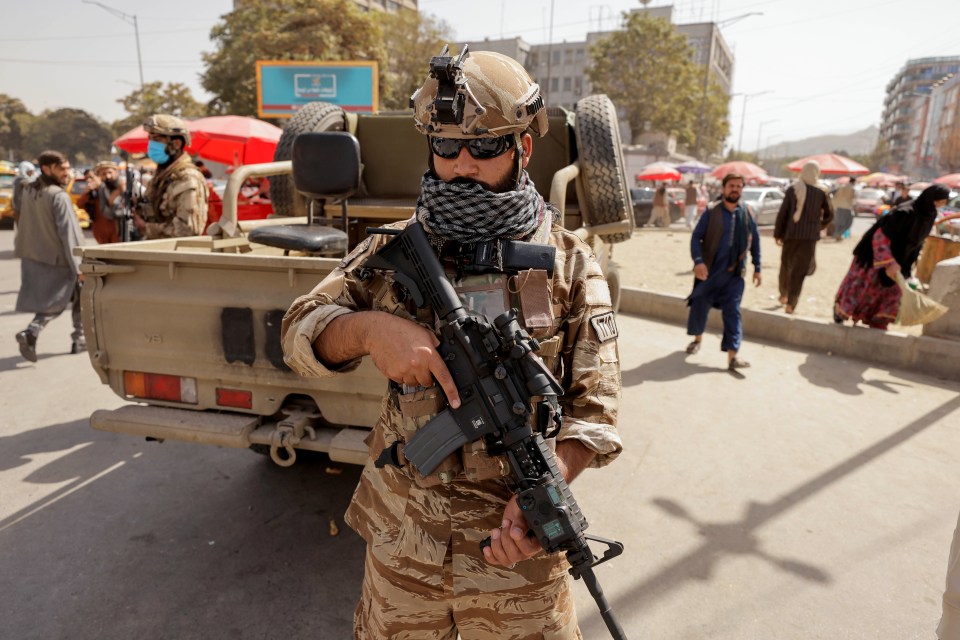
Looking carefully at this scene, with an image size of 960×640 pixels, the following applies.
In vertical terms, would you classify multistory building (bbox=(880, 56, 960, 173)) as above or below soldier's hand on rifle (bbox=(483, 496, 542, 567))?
above

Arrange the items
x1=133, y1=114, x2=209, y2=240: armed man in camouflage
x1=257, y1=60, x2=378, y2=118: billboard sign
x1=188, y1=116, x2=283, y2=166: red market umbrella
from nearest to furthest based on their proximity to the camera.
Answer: x1=133, y1=114, x2=209, y2=240: armed man in camouflage → x1=188, y1=116, x2=283, y2=166: red market umbrella → x1=257, y1=60, x2=378, y2=118: billboard sign

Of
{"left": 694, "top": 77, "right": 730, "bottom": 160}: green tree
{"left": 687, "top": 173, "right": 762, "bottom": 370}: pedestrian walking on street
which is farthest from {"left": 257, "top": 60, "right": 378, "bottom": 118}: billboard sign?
{"left": 694, "top": 77, "right": 730, "bottom": 160}: green tree

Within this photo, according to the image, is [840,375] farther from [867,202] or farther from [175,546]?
[867,202]

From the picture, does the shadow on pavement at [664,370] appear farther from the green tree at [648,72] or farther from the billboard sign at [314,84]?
the green tree at [648,72]

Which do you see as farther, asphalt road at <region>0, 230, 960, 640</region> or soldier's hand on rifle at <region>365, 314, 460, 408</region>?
asphalt road at <region>0, 230, 960, 640</region>

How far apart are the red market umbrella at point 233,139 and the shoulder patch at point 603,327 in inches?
350

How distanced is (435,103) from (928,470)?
4.02 meters

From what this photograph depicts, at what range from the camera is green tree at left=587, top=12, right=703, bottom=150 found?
42594mm

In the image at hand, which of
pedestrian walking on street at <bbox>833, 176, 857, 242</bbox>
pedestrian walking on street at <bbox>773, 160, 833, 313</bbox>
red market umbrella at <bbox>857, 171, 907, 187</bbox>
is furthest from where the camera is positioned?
red market umbrella at <bbox>857, 171, 907, 187</bbox>

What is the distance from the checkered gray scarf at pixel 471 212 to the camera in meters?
1.31

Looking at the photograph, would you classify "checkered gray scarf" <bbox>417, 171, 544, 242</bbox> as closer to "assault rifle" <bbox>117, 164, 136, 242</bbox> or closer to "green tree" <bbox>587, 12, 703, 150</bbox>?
"assault rifle" <bbox>117, 164, 136, 242</bbox>

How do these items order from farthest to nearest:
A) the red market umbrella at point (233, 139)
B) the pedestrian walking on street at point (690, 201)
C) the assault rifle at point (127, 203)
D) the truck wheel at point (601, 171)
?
1. the pedestrian walking on street at point (690, 201)
2. the red market umbrella at point (233, 139)
3. the assault rifle at point (127, 203)
4. the truck wheel at point (601, 171)

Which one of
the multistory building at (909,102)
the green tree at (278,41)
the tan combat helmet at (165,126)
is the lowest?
the tan combat helmet at (165,126)

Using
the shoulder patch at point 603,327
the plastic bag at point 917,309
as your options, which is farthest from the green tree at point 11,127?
the shoulder patch at point 603,327
